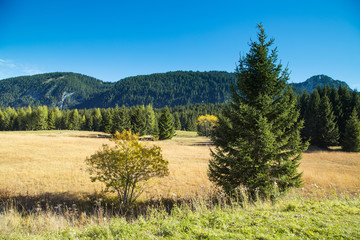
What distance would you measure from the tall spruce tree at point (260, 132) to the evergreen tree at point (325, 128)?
110ft

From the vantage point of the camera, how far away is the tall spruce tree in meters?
7.67

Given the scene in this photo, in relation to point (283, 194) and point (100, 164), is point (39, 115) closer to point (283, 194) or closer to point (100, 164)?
point (100, 164)

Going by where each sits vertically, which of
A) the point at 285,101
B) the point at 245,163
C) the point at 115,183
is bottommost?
the point at 115,183

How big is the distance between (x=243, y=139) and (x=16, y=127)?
383 feet

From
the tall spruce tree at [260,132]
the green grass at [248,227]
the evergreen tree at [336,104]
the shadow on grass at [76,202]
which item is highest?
the evergreen tree at [336,104]

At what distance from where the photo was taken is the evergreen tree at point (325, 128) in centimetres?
3262

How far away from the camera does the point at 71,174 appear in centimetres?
1509

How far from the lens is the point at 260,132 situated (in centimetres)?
777

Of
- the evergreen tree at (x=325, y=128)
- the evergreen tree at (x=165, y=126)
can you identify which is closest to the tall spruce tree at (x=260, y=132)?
the evergreen tree at (x=325, y=128)

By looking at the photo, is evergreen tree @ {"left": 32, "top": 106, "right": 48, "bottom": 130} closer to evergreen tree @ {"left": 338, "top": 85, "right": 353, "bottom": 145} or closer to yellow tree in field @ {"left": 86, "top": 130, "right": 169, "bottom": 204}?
yellow tree in field @ {"left": 86, "top": 130, "right": 169, "bottom": 204}

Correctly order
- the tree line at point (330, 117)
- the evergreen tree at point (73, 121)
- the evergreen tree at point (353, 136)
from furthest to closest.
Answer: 1. the evergreen tree at point (73, 121)
2. the tree line at point (330, 117)
3. the evergreen tree at point (353, 136)

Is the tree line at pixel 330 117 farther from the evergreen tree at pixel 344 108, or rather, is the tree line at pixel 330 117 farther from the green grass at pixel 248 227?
the green grass at pixel 248 227

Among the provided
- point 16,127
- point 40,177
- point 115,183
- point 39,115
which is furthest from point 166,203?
point 16,127

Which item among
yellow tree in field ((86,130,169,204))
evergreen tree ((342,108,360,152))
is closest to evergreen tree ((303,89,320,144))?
evergreen tree ((342,108,360,152))
